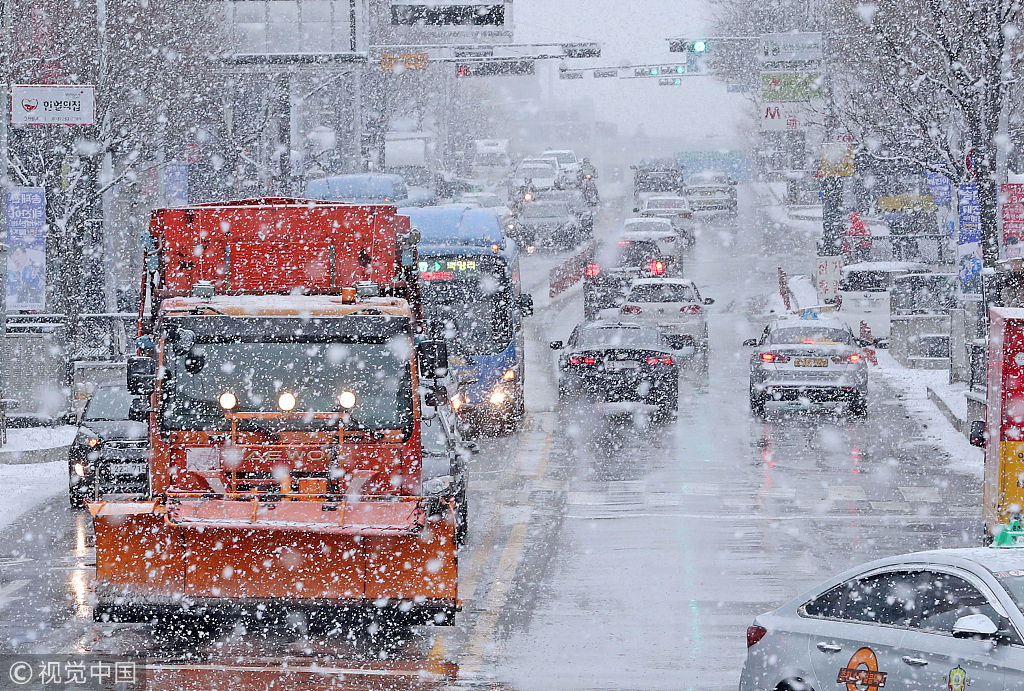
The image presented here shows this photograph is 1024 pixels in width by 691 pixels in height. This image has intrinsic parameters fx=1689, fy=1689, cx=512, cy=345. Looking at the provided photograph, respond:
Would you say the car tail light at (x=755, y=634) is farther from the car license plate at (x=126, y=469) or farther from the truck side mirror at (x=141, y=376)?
the car license plate at (x=126, y=469)

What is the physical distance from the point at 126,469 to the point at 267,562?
7398 millimetres

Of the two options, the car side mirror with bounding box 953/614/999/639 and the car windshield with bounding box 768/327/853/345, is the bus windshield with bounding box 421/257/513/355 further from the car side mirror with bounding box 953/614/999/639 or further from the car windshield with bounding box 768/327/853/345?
the car side mirror with bounding box 953/614/999/639

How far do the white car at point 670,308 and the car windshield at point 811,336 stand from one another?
23.6ft

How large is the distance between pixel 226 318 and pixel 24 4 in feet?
61.7

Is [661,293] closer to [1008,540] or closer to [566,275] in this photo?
[566,275]

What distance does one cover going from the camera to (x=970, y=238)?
3016 centimetres

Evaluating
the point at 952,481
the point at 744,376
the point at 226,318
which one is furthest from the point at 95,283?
the point at 226,318

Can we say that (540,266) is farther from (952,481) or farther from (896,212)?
(952,481)

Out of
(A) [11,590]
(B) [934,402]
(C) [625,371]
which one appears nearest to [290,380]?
(A) [11,590]

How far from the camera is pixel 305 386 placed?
537 inches

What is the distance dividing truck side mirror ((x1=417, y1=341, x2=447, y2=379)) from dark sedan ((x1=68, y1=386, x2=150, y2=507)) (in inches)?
234

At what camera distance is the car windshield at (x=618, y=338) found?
28.1 m

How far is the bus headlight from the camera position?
1358 cm

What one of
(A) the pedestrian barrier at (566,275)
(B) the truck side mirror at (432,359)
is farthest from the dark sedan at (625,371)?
(A) the pedestrian barrier at (566,275)
